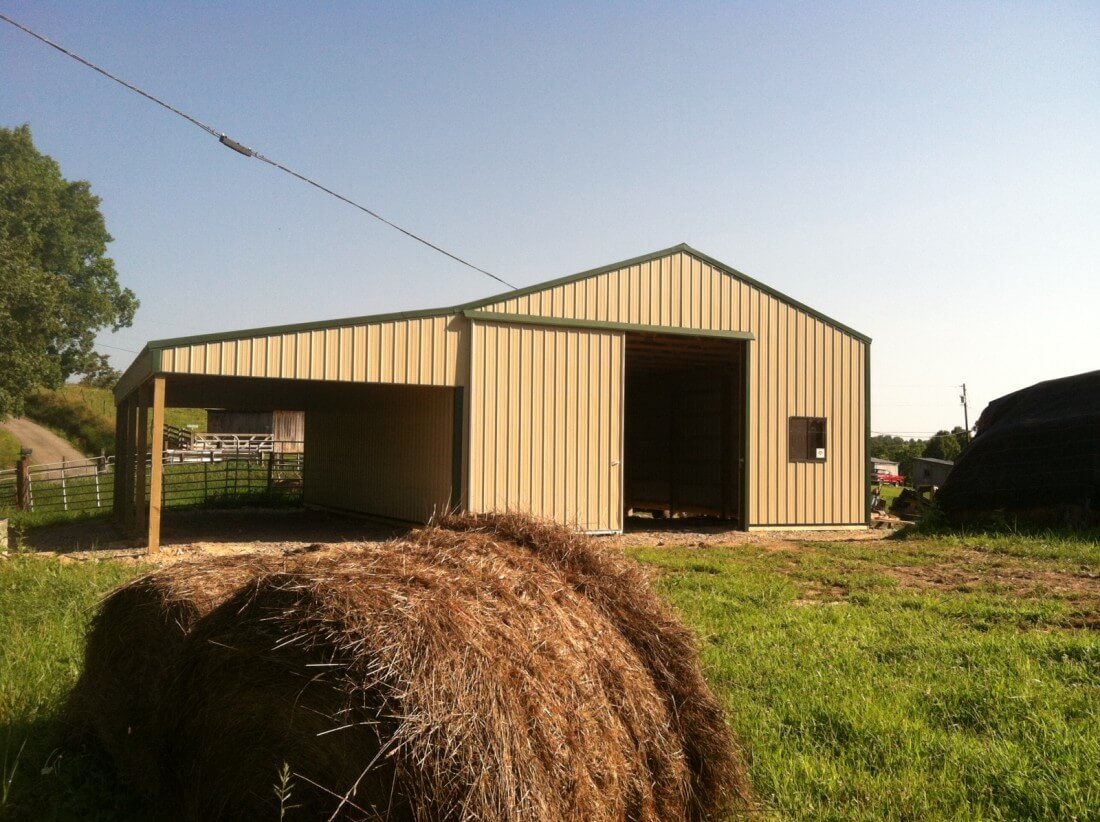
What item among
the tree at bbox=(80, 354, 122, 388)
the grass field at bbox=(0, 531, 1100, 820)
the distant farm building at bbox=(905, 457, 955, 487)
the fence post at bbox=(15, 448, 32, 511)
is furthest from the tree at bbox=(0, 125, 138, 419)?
the distant farm building at bbox=(905, 457, 955, 487)

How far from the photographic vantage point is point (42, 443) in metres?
41.8

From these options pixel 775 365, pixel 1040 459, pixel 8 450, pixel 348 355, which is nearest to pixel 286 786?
pixel 348 355

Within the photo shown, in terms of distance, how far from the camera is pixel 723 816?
339 cm

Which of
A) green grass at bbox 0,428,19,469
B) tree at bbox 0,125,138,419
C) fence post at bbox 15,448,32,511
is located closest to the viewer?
fence post at bbox 15,448,32,511

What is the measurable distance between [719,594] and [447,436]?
6.41m

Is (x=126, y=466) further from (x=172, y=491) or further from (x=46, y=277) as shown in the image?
(x=46, y=277)

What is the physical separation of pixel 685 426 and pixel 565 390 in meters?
5.70

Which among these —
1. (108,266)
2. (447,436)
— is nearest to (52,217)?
(108,266)

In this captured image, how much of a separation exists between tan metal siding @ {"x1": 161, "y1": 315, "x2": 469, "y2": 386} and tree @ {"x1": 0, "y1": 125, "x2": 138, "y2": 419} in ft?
88.6

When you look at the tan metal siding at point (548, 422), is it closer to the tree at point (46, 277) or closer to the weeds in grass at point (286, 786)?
the weeds in grass at point (286, 786)

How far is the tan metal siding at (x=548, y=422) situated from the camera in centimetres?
1303

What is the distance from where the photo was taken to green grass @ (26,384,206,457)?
146 feet

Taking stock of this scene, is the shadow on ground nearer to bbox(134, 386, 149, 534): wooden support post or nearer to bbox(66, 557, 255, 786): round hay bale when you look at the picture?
bbox(134, 386, 149, 534): wooden support post

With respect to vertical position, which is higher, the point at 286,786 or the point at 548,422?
the point at 548,422
